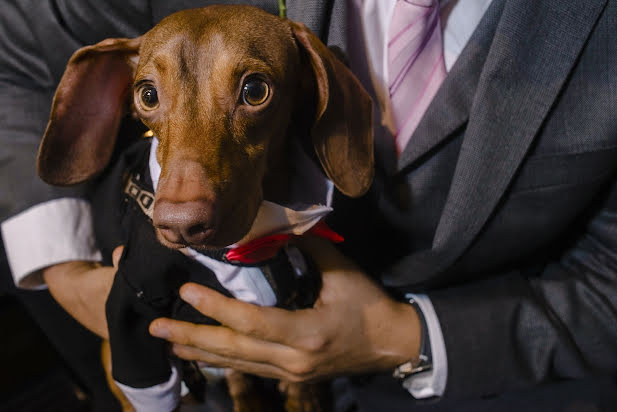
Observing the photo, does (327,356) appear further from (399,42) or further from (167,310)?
(399,42)

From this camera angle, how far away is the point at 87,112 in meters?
0.91

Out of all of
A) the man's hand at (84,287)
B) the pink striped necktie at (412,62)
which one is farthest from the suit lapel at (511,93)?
the man's hand at (84,287)

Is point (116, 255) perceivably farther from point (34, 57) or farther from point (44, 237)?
point (34, 57)

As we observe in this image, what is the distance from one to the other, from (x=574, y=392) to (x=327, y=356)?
584mm

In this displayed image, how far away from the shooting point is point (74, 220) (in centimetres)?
104

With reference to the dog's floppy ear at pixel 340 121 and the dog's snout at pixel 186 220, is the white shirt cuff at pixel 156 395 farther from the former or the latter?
the dog's floppy ear at pixel 340 121

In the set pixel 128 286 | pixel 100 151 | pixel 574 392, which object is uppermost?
pixel 100 151

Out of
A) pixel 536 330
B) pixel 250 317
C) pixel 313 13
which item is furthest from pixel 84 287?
pixel 536 330

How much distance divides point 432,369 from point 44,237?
2.96ft

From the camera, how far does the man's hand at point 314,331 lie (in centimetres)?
86

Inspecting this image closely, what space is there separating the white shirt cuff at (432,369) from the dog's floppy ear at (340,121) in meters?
0.33

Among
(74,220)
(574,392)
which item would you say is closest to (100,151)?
(74,220)

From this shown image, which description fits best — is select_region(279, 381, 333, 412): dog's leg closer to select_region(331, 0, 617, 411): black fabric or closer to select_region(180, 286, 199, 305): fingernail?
select_region(331, 0, 617, 411): black fabric

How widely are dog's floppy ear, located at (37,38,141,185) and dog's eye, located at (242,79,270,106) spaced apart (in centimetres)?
27
